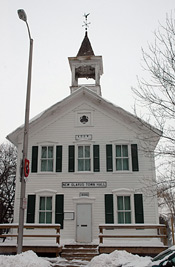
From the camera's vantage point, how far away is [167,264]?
22.8 ft

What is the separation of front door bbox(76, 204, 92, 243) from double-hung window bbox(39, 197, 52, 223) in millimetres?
1603

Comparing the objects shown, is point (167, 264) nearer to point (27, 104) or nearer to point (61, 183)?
point (27, 104)

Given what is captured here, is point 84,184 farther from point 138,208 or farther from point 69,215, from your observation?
point 138,208

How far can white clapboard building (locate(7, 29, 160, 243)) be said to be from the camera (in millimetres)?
16125

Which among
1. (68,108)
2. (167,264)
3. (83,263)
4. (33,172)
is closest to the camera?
(167,264)

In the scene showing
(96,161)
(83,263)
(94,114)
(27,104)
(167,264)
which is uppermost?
(94,114)

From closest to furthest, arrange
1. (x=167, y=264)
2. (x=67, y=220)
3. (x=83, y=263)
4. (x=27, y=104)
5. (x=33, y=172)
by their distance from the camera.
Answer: (x=167, y=264) < (x=27, y=104) < (x=83, y=263) < (x=67, y=220) < (x=33, y=172)

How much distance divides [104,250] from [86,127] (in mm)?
7280

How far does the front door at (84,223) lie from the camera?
15845 mm

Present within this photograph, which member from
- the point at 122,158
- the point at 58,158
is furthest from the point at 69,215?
the point at 122,158

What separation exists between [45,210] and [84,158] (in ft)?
12.0

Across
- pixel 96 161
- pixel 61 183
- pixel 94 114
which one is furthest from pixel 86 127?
pixel 61 183

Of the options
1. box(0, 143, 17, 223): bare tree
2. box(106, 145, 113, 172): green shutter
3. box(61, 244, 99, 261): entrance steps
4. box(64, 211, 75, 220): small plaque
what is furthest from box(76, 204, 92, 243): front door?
box(0, 143, 17, 223): bare tree

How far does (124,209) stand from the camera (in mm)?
16172
